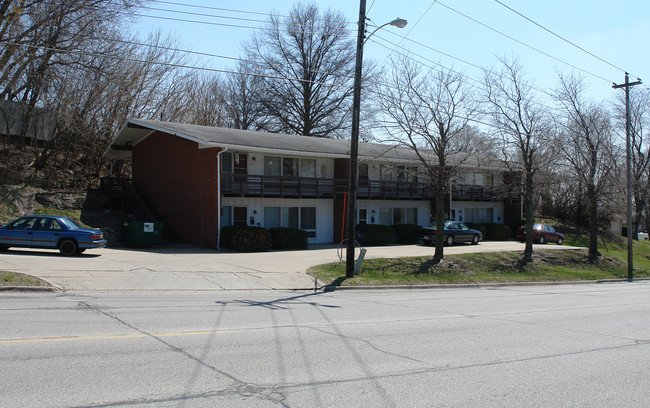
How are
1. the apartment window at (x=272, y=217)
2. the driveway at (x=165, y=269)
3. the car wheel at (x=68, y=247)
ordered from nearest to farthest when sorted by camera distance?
the driveway at (x=165, y=269), the car wheel at (x=68, y=247), the apartment window at (x=272, y=217)

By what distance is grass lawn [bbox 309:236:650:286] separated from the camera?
58.1 ft

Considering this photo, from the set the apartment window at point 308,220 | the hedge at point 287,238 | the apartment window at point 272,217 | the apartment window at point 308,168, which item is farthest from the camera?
the apartment window at point 308,168

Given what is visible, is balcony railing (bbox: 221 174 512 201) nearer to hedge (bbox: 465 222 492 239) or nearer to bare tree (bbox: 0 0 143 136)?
hedge (bbox: 465 222 492 239)

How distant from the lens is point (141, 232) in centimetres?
2284

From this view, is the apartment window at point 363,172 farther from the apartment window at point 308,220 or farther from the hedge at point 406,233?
the apartment window at point 308,220

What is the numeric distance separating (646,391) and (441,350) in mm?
2533

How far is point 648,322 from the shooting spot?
10.7 meters

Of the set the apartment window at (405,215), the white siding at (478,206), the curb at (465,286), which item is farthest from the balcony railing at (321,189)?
the curb at (465,286)

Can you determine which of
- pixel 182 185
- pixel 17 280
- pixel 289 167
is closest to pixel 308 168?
pixel 289 167

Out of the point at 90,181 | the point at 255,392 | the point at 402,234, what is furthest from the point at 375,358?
the point at 90,181

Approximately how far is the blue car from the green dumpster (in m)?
4.80

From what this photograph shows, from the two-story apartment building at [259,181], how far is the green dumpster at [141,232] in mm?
2219

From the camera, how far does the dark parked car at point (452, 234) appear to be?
28984 millimetres

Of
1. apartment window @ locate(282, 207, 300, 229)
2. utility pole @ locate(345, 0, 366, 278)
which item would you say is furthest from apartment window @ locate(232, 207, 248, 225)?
utility pole @ locate(345, 0, 366, 278)
